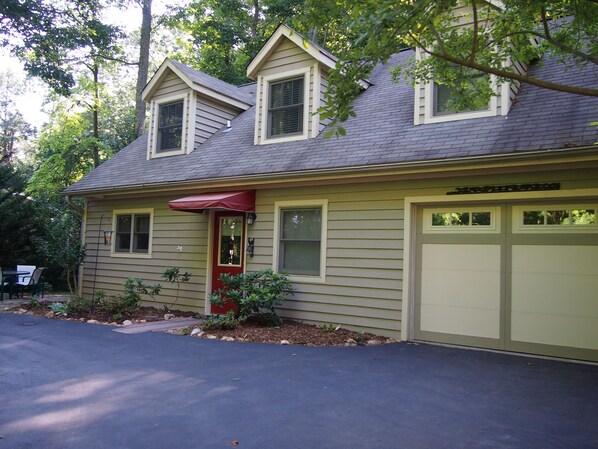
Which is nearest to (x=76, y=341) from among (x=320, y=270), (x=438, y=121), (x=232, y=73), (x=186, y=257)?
(x=186, y=257)

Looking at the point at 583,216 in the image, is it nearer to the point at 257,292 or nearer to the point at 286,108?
the point at 257,292

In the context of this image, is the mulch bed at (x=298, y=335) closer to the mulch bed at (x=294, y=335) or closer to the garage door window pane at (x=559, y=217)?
the mulch bed at (x=294, y=335)

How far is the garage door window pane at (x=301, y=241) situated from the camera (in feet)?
26.8

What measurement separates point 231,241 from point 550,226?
5.77 m

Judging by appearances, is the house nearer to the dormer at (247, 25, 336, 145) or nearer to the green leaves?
the dormer at (247, 25, 336, 145)

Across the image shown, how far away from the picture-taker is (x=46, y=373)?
5.20 m

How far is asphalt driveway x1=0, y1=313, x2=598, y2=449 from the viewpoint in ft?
11.3

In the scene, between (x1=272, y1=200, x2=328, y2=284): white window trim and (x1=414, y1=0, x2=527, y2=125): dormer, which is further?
(x1=272, y1=200, x2=328, y2=284): white window trim

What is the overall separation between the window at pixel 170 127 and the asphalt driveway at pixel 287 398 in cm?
588

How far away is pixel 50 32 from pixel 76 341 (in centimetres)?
1200

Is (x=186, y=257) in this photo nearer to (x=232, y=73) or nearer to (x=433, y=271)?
(x=433, y=271)

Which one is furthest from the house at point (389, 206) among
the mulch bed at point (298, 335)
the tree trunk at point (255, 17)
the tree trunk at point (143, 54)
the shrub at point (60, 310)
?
the tree trunk at point (255, 17)

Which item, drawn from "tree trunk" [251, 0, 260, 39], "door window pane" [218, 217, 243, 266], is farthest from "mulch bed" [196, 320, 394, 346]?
"tree trunk" [251, 0, 260, 39]

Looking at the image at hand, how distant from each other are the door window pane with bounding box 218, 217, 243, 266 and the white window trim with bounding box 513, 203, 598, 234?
507 centimetres
